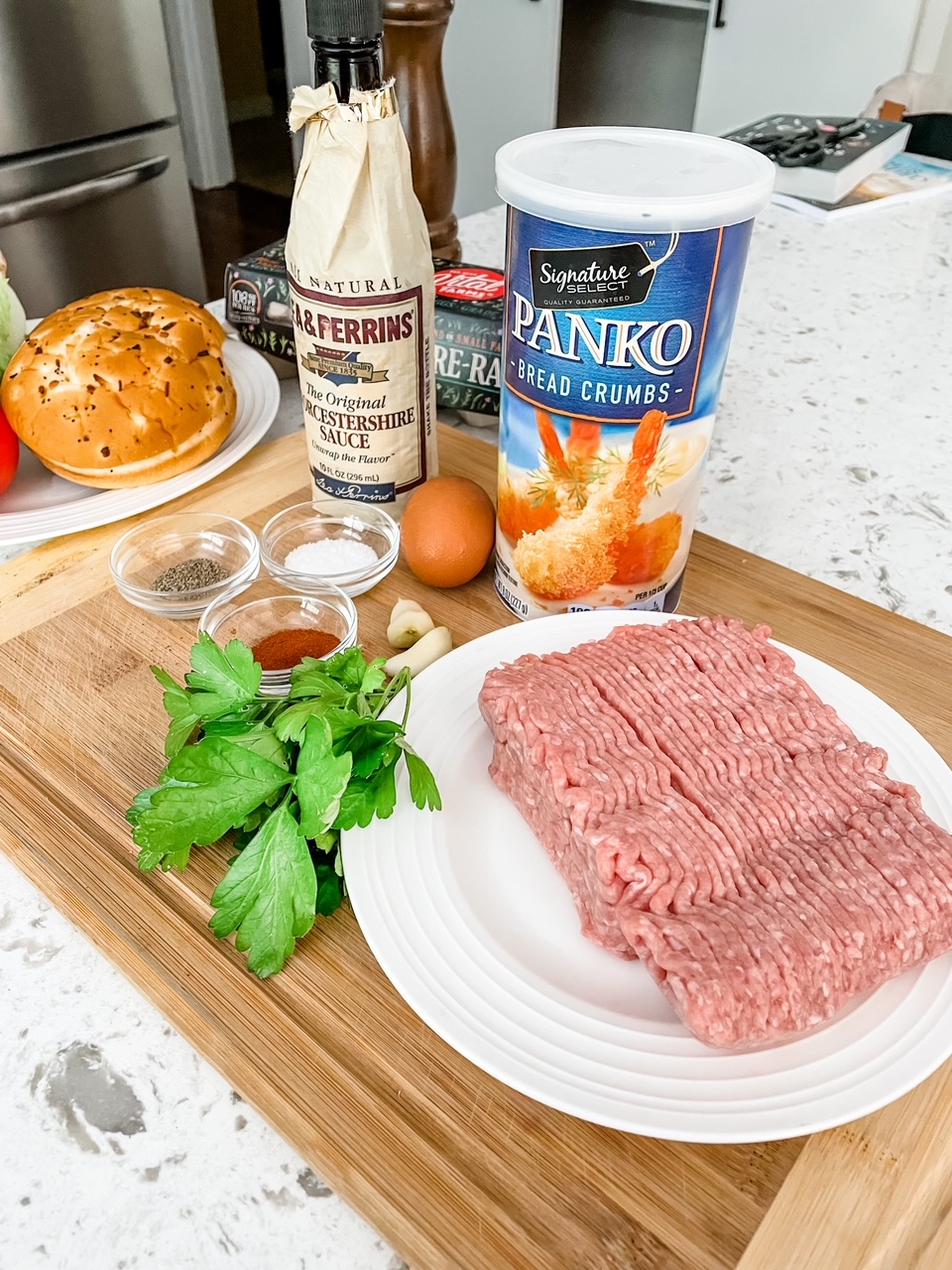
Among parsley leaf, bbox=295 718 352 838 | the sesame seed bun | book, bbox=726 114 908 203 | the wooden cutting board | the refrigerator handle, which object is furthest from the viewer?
the refrigerator handle

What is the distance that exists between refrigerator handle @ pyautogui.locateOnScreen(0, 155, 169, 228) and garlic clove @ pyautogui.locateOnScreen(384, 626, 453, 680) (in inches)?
87.0

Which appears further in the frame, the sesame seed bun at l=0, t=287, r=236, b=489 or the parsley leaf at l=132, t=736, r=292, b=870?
the sesame seed bun at l=0, t=287, r=236, b=489

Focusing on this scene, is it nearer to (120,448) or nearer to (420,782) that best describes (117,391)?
(120,448)

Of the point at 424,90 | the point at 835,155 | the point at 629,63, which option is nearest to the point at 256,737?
the point at 424,90

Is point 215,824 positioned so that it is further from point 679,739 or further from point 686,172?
point 686,172

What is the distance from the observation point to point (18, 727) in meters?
0.95

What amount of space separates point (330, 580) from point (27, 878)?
17.5 inches

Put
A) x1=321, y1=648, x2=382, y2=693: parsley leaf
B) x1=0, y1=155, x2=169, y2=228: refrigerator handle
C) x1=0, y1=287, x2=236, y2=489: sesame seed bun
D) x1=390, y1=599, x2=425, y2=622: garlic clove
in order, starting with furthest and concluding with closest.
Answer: x1=0, y1=155, x2=169, y2=228: refrigerator handle, x1=0, y1=287, x2=236, y2=489: sesame seed bun, x1=390, y1=599, x2=425, y2=622: garlic clove, x1=321, y1=648, x2=382, y2=693: parsley leaf

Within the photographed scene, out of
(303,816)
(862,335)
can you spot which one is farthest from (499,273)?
(303,816)

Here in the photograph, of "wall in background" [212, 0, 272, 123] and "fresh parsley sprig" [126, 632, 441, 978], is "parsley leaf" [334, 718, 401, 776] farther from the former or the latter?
"wall in background" [212, 0, 272, 123]

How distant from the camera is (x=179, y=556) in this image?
3.81 feet

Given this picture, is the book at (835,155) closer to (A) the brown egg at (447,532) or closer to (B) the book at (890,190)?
(B) the book at (890,190)

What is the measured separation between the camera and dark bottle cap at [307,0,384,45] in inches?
35.2

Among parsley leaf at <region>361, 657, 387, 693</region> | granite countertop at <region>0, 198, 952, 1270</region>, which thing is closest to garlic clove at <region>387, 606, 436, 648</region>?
parsley leaf at <region>361, 657, 387, 693</region>
